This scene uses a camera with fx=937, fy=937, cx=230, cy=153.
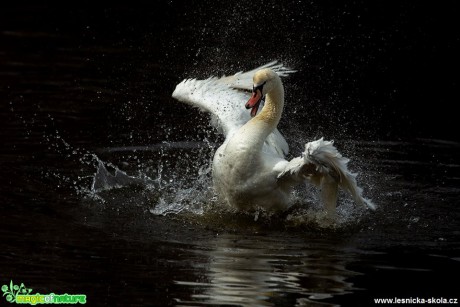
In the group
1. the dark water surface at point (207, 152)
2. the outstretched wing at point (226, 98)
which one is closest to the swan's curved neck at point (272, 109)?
the outstretched wing at point (226, 98)

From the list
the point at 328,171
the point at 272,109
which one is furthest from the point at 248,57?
the point at 328,171

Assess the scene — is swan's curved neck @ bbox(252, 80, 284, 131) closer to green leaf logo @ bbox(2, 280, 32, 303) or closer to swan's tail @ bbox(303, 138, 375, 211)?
swan's tail @ bbox(303, 138, 375, 211)

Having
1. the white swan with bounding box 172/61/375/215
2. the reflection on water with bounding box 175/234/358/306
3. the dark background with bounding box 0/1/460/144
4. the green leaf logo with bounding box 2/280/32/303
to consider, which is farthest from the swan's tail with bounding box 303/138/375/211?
the dark background with bounding box 0/1/460/144

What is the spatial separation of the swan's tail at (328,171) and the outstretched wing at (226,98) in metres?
1.33

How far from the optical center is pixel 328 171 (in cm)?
809

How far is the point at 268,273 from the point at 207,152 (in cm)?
418

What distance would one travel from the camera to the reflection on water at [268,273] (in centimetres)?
680

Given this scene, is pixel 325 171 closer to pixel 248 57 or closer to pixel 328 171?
pixel 328 171

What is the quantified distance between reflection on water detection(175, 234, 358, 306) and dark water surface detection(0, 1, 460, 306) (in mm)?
21

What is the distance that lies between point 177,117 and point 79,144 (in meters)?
2.02

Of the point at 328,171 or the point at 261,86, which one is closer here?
the point at 328,171

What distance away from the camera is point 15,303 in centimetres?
664

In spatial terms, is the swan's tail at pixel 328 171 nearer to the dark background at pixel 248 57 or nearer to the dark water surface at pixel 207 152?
the dark water surface at pixel 207 152

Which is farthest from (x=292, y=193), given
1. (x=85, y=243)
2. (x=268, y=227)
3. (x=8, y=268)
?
(x=8, y=268)
